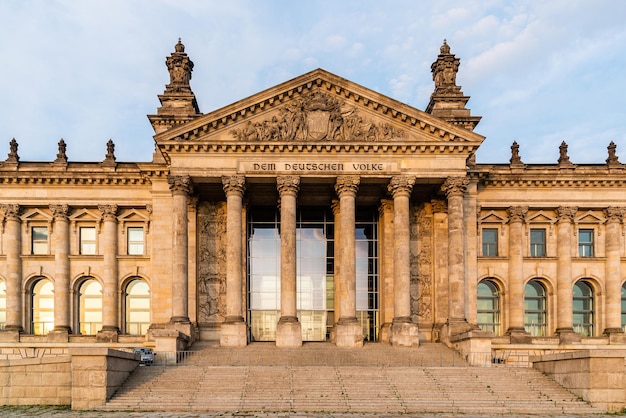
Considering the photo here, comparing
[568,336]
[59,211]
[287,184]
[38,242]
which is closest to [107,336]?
[38,242]

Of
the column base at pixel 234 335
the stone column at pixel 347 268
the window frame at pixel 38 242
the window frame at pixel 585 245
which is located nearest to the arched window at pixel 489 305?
the window frame at pixel 585 245

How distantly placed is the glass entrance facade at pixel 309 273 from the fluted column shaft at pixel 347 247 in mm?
6421

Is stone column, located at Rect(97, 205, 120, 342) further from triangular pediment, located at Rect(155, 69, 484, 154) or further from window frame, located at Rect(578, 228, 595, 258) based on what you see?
window frame, located at Rect(578, 228, 595, 258)

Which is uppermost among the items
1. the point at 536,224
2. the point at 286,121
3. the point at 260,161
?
the point at 286,121

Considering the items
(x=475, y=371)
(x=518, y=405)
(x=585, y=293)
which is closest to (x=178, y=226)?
(x=475, y=371)

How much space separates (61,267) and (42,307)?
3.62m

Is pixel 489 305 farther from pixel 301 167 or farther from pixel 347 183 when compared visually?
pixel 301 167

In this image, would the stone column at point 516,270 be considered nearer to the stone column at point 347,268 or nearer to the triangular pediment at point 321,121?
the triangular pediment at point 321,121

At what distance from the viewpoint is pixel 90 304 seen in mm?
49531

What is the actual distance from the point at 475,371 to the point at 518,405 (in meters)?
4.84

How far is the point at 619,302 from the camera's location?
48625 millimetres

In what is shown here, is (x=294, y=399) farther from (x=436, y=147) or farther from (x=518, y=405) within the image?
(x=436, y=147)

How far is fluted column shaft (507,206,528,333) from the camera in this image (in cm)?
4788

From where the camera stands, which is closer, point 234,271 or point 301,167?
point 234,271
